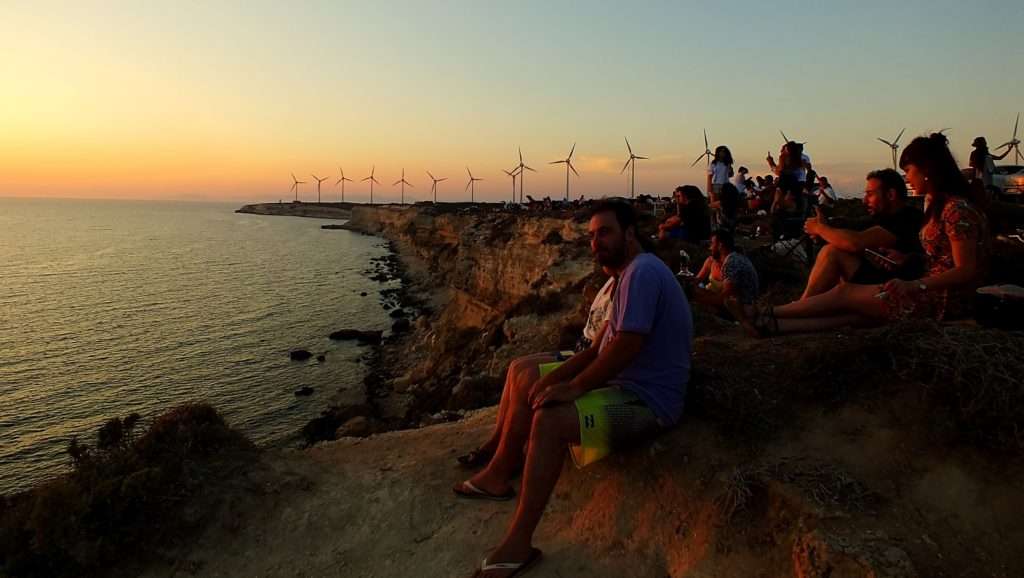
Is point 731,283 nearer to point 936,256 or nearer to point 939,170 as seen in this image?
point 936,256

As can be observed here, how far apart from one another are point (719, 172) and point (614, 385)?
12.9 m

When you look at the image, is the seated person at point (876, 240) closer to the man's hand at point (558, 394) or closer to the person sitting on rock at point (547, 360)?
the person sitting on rock at point (547, 360)

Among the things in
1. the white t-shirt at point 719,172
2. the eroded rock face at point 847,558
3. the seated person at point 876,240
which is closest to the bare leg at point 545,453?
the eroded rock face at point 847,558

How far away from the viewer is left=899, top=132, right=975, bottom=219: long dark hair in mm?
5668

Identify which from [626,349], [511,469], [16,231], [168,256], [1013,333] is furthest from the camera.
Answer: [16,231]

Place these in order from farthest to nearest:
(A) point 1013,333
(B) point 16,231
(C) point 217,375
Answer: (B) point 16,231, (C) point 217,375, (A) point 1013,333

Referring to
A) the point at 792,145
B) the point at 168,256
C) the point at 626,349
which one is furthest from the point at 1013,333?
the point at 168,256

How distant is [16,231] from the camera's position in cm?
13250

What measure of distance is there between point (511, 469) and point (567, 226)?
26.5 m

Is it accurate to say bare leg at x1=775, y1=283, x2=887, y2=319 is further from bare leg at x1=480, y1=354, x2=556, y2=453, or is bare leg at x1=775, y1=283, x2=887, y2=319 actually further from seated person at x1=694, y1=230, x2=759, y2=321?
bare leg at x1=480, y1=354, x2=556, y2=453

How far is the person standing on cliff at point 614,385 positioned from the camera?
429 centimetres

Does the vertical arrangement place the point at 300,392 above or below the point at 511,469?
below

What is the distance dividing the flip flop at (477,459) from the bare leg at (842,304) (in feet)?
12.5

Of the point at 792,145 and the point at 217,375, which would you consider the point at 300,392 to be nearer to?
the point at 217,375
